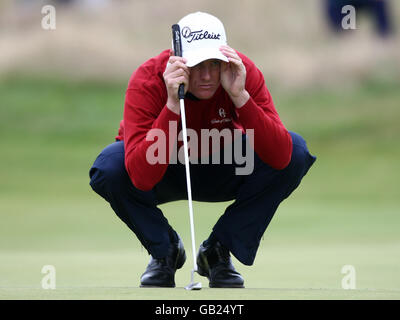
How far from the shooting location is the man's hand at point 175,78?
145 inches

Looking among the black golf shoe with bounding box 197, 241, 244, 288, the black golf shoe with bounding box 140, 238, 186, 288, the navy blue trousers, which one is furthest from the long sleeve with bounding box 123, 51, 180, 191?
the black golf shoe with bounding box 197, 241, 244, 288

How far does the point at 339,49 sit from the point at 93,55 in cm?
422

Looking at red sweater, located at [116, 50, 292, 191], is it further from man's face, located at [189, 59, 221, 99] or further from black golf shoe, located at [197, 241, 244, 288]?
black golf shoe, located at [197, 241, 244, 288]

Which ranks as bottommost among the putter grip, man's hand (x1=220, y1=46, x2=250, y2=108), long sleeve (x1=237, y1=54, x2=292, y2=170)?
long sleeve (x1=237, y1=54, x2=292, y2=170)

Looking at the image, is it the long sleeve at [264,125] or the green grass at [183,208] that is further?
the green grass at [183,208]

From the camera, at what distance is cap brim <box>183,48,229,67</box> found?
3.67m

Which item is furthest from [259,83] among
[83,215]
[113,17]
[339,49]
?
[113,17]

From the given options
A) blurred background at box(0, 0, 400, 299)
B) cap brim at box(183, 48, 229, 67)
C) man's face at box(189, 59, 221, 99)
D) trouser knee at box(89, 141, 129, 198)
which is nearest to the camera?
cap brim at box(183, 48, 229, 67)

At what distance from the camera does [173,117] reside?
370 centimetres

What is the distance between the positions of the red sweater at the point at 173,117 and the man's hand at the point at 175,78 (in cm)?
4

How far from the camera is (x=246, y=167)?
4.18m

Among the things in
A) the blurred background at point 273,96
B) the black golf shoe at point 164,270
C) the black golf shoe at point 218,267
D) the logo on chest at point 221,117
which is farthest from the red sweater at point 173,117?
the blurred background at point 273,96

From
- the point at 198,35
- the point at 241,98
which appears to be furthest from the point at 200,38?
the point at 241,98

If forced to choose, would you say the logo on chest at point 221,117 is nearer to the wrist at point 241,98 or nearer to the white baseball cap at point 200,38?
the wrist at point 241,98
